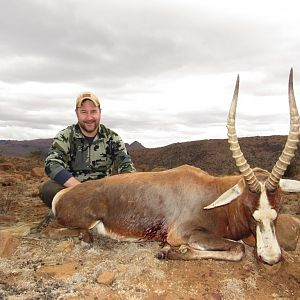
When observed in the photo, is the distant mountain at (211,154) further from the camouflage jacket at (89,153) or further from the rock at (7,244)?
the rock at (7,244)

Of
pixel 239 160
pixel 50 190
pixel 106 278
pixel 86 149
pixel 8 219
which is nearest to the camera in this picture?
pixel 106 278

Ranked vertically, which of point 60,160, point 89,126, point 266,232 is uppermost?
point 89,126

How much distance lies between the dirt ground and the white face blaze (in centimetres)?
42

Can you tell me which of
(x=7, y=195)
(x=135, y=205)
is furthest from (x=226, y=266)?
(x=7, y=195)

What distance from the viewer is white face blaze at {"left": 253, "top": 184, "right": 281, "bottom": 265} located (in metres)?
4.48

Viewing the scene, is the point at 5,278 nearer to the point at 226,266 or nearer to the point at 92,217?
the point at 92,217

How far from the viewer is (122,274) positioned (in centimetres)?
475

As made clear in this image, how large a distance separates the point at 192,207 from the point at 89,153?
246cm

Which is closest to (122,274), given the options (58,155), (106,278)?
(106,278)

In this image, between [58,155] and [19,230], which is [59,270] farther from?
[58,155]

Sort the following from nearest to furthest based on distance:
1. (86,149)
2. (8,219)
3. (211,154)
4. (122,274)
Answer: (122,274)
(86,149)
(8,219)
(211,154)

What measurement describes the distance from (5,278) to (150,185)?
84.1 inches

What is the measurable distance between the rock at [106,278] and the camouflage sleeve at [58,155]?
91.6 inches

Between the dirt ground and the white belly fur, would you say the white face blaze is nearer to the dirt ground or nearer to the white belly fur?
the dirt ground
